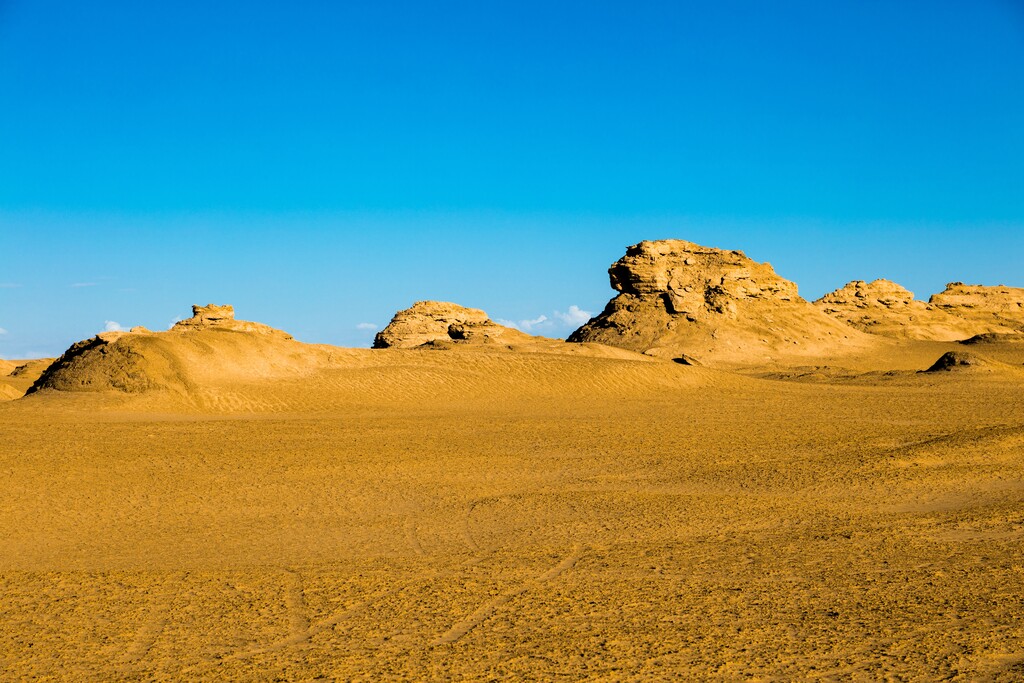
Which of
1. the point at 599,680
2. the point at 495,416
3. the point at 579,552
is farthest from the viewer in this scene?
the point at 495,416

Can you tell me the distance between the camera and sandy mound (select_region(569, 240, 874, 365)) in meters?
56.7

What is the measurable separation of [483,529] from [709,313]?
48.5 meters

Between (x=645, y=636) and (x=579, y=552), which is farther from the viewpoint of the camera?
(x=579, y=552)

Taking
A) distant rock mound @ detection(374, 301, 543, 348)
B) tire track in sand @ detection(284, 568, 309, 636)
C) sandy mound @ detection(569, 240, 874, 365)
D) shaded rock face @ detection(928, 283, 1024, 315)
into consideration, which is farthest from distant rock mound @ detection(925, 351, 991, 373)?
shaded rock face @ detection(928, 283, 1024, 315)

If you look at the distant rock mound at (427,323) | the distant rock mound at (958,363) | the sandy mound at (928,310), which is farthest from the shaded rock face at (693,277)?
the distant rock mound at (958,363)

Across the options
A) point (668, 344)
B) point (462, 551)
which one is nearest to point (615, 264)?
point (668, 344)

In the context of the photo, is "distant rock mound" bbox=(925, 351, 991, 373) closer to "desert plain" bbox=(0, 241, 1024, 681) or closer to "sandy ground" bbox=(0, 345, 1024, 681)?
"desert plain" bbox=(0, 241, 1024, 681)

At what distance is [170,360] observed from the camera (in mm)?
29375

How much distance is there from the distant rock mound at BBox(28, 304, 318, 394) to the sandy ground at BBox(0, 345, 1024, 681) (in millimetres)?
4154

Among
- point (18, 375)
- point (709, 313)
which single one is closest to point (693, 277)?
point (709, 313)

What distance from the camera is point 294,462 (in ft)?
56.2

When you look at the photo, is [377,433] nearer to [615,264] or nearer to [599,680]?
[599,680]

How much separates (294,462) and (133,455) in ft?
9.43

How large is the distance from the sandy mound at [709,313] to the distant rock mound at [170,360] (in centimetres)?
2705
